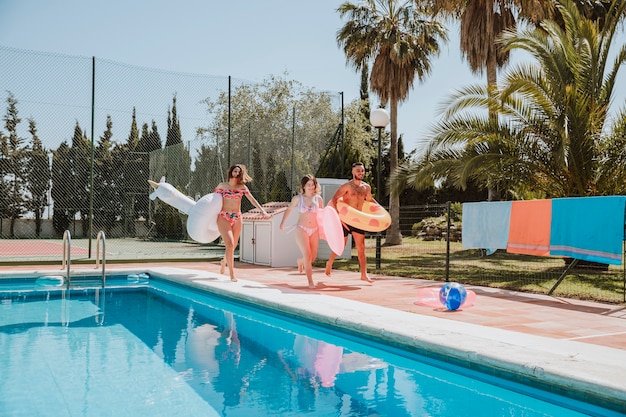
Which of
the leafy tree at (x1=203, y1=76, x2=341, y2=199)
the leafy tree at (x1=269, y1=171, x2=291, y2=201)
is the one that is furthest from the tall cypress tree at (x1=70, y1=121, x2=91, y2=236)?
the leafy tree at (x1=269, y1=171, x2=291, y2=201)

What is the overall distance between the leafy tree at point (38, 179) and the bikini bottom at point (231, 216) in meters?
8.87

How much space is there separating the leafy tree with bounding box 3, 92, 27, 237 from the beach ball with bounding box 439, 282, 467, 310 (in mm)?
11580

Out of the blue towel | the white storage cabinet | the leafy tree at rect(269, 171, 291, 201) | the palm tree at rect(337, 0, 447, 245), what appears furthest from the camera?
the palm tree at rect(337, 0, 447, 245)

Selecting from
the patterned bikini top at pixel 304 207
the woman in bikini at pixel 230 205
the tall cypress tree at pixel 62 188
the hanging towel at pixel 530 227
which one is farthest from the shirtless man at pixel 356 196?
the tall cypress tree at pixel 62 188

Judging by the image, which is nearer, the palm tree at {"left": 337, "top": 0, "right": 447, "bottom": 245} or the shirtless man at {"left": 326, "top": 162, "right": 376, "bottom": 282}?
the shirtless man at {"left": 326, "top": 162, "right": 376, "bottom": 282}

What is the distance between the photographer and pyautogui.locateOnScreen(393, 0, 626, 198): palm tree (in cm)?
1018

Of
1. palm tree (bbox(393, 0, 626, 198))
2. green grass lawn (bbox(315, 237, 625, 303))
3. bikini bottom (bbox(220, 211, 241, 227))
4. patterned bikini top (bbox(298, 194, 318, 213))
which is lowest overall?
green grass lawn (bbox(315, 237, 625, 303))

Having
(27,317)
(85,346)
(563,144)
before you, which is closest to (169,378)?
(85,346)

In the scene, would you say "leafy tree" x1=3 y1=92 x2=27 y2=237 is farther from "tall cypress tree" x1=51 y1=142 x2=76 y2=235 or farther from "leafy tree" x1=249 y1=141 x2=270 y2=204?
"leafy tree" x1=249 y1=141 x2=270 y2=204

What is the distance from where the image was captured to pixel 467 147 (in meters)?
11.6

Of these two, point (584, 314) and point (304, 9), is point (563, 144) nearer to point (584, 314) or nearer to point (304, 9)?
point (584, 314)

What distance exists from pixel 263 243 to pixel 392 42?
1133cm

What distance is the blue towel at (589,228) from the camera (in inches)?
269

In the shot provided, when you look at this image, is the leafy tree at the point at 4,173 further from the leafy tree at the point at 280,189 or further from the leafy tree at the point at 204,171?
the leafy tree at the point at 280,189
